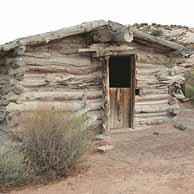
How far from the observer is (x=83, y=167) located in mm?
9469

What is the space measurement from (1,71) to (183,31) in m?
27.9

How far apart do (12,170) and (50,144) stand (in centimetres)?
95

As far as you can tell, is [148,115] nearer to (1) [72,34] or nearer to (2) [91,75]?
(2) [91,75]

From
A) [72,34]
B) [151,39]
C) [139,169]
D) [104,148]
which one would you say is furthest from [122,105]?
[139,169]

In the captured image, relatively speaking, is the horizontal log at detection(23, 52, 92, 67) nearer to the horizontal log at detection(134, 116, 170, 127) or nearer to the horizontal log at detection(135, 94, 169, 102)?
the horizontal log at detection(135, 94, 169, 102)

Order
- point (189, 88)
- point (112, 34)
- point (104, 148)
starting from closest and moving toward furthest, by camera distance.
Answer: point (104, 148) → point (112, 34) → point (189, 88)

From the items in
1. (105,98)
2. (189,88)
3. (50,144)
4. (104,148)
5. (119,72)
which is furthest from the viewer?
(189,88)

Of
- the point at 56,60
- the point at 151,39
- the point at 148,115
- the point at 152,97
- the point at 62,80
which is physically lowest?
the point at 148,115

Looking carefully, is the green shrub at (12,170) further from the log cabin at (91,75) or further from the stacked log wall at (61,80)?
the stacked log wall at (61,80)

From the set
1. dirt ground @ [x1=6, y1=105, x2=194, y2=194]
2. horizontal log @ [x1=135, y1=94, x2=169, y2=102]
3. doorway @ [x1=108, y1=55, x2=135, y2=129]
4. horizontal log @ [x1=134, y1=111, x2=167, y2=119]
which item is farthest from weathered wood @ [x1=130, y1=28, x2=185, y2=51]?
dirt ground @ [x1=6, y1=105, x2=194, y2=194]

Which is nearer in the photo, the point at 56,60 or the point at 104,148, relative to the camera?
the point at 104,148

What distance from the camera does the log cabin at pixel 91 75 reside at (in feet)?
37.3

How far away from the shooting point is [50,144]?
8.75 m

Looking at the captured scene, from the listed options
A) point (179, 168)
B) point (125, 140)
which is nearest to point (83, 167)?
point (179, 168)
